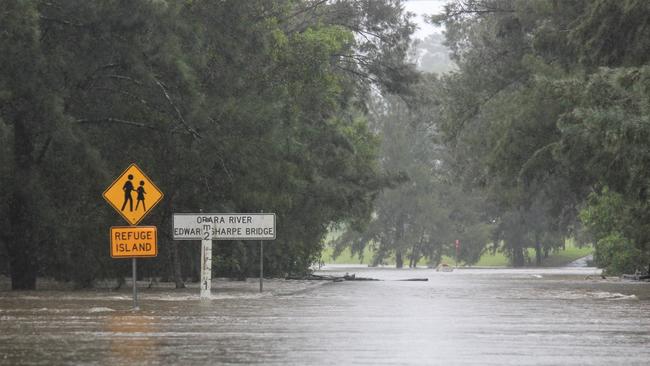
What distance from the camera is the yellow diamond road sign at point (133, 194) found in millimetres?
23781

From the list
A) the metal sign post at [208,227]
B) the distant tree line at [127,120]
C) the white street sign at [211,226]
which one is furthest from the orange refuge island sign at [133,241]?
the distant tree line at [127,120]

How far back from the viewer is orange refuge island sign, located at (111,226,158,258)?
2400 centimetres

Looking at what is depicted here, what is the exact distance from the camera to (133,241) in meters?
24.1

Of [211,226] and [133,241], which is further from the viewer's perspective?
[211,226]

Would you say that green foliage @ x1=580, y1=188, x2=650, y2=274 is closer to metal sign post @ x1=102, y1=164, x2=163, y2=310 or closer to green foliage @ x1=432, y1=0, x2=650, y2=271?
green foliage @ x1=432, y1=0, x2=650, y2=271

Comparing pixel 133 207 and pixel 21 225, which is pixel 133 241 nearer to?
pixel 133 207

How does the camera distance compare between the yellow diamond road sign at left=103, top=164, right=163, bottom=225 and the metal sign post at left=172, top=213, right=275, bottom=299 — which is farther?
the metal sign post at left=172, top=213, right=275, bottom=299

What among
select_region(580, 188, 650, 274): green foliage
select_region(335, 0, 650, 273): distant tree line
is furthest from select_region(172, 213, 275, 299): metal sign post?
select_region(580, 188, 650, 274): green foliage

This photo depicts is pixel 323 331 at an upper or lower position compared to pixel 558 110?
lower

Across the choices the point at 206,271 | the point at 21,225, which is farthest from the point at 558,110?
the point at 206,271

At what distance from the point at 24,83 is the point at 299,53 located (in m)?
13.7

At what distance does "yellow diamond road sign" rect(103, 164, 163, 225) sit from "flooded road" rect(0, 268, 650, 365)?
6.00ft

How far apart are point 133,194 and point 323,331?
783 cm

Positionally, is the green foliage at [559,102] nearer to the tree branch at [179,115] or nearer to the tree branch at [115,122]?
the tree branch at [179,115]
